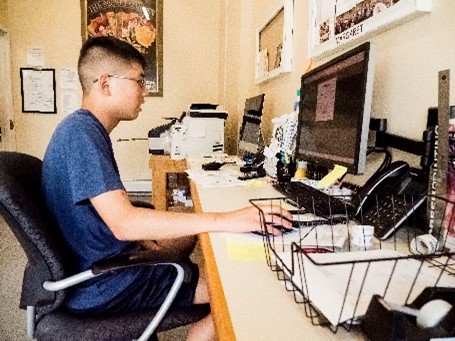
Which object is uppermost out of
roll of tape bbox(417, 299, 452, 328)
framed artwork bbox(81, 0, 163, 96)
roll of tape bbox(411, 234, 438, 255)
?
framed artwork bbox(81, 0, 163, 96)

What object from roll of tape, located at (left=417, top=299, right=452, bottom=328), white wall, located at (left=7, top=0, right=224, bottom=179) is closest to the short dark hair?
roll of tape, located at (left=417, top=299, right=452, bottom=328)

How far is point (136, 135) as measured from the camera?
5.12 meters

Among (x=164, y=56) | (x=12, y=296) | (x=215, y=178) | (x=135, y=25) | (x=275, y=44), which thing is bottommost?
(x=12, y=296)

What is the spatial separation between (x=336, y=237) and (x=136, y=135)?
4.47 m

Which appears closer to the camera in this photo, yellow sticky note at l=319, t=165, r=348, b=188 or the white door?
yellow sticky note at l=319, t=165, r=348, b=188

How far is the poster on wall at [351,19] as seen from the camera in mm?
1195

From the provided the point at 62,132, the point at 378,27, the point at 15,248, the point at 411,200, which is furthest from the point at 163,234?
the point at 15,248

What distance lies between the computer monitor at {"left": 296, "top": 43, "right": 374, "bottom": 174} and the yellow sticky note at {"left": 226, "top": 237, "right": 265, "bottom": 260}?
453mm

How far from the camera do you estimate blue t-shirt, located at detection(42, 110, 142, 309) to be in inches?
41.3

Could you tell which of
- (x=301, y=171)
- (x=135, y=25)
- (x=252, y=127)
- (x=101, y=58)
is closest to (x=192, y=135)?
(x=252, y=127)

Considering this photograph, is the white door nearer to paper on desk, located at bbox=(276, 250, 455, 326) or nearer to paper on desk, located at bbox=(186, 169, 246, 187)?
paper on desk, located at bbox=(186, 169, 246, 187)

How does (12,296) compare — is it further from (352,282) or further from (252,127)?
(352,282)

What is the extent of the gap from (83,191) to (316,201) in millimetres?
664

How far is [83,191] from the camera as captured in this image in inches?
40.8
